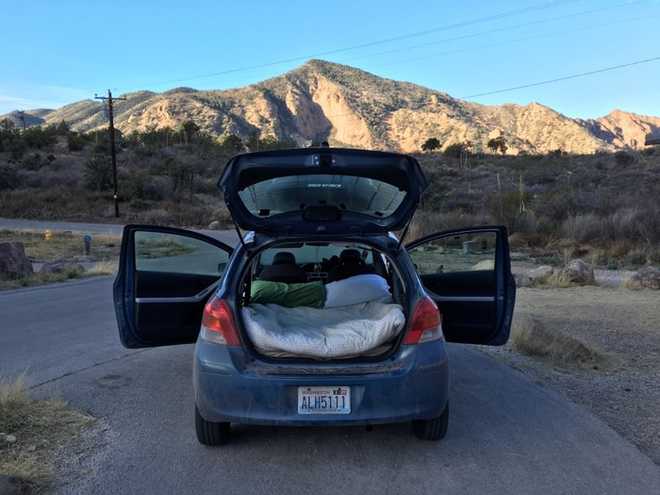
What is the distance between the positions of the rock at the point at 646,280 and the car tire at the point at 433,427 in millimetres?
11068

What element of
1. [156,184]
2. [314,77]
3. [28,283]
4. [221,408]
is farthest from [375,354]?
[314,77]

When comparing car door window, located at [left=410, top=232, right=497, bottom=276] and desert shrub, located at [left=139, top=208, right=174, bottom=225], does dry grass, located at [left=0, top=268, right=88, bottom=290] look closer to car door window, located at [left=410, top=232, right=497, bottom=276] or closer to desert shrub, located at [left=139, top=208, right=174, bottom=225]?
car door window, located at [left=410, top=232, right=497, bottom=276]

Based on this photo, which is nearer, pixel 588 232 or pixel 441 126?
pixel 588 232

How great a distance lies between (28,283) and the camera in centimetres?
1488

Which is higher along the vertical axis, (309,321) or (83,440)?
(309,321)

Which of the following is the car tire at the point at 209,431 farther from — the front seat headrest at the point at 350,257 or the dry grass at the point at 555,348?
the dry grass at the point at 555,348

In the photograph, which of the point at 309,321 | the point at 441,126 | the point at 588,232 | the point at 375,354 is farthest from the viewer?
the point at 441,126

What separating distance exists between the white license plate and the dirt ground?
2.23m

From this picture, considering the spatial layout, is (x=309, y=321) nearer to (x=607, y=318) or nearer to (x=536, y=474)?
(x=536, y=474)

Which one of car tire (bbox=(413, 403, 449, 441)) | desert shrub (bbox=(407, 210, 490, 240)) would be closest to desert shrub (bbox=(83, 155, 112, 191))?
desert shrub (bbox=(407, 210, 490, 240))

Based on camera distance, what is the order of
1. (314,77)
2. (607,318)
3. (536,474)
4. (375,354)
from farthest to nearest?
(314,77) → (607,318) → (375,354) → (536,474)

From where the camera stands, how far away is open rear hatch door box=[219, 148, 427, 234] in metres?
4.73

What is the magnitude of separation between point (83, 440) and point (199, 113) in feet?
435

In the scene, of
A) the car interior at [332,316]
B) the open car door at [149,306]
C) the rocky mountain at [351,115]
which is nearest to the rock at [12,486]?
the car interior at [332,316]
